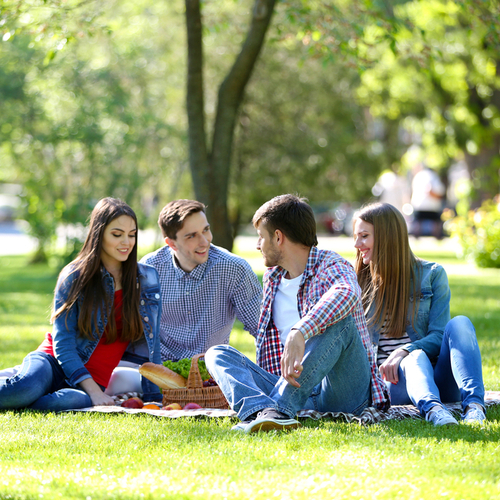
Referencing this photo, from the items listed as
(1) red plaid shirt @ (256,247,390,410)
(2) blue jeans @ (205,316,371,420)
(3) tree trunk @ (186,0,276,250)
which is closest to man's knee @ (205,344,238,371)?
(2) blue jeans @ (205,316,371,420)

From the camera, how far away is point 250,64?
10.0 metres

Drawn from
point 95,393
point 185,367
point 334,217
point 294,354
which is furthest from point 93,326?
point 334,217

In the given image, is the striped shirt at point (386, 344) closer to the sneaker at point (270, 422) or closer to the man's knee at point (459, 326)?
the man's knee at point (459, 326)

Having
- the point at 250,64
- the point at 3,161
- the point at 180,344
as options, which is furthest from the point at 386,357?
the point at 3,161

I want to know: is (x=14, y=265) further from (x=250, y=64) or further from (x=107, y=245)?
(x=107, y=245)

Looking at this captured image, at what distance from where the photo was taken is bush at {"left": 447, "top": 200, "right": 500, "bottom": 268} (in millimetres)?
16484

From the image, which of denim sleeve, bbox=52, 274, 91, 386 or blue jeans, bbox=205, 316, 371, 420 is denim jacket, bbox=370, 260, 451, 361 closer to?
blue jeans, bbox=205, 316, 371, 420

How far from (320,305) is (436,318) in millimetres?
1169

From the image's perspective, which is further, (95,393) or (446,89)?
(446,89)

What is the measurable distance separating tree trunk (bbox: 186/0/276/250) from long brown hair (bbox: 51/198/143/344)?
198 inches

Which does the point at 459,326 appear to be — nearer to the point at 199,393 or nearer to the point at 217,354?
the point at 217,354

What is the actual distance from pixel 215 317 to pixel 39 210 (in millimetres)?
11131

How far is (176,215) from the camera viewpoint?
205 inches

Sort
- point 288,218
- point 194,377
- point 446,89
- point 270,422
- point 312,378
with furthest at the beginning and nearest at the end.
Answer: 1. point 446,89
2. point 194,377
3. point 288,218
4. point 312,378
5. point 270,422
